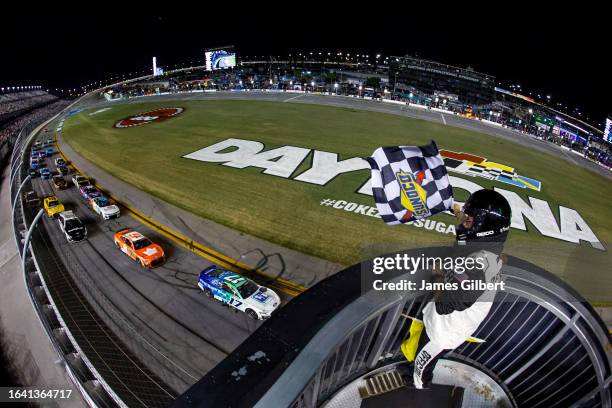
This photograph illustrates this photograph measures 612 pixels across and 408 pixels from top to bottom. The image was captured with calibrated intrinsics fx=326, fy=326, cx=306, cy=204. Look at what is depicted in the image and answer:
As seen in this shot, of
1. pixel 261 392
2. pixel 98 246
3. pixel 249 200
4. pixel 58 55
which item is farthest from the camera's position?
pixel 58 55

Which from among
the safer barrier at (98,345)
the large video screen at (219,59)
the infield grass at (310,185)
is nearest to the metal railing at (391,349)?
the safer barrier at (98,345)

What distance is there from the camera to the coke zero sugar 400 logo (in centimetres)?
3891

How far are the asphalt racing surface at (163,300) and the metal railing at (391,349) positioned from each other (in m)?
7.29

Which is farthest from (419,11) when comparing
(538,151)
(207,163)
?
(207,163)

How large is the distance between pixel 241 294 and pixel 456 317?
9368 millimetres

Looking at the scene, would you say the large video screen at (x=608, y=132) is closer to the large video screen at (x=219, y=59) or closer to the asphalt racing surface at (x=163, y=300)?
the asphalt racing surface at (x=163, y=300)

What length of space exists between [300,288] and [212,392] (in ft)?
33.2

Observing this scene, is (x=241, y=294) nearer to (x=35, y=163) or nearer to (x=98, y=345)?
(x=98, y=345)

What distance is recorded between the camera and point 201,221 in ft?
58.0

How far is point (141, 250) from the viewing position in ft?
47.8

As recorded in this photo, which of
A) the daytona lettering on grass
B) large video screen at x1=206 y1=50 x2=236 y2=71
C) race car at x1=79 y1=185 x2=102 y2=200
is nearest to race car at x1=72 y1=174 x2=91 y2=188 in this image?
race car at x1=79 y1=185 x2=102 y2=200

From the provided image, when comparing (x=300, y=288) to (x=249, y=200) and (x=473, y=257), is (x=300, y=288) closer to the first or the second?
(x=249, y=200)

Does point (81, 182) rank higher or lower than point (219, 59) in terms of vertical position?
lower

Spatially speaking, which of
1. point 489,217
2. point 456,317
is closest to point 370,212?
point 489,217
